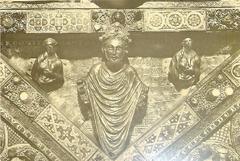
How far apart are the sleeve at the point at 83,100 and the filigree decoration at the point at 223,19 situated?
146 cm

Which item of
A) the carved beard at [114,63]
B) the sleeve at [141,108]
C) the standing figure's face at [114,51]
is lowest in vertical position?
the sleeve at [141,108]

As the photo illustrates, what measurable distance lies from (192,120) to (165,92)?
0.42m

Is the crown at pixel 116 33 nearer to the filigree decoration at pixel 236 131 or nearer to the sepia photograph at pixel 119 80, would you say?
the sepia photograph at pixel 119 80

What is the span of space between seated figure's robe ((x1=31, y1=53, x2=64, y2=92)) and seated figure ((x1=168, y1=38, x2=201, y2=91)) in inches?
47.1

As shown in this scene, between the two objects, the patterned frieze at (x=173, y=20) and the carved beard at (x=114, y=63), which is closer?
the carved beard at (x=114, y=63)

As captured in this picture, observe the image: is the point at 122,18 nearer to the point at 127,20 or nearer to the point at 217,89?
the point at 127,20

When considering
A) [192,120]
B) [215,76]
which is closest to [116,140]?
[192,120]

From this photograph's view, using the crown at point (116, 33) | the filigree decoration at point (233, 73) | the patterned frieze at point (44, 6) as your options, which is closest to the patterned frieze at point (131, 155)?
the crown at point (116, 33)

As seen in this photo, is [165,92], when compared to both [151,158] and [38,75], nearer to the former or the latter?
[151,158]

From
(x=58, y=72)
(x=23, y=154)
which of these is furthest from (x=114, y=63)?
(x=23, y=154)

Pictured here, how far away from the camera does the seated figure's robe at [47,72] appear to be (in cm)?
640

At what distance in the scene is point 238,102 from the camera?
21.1ft

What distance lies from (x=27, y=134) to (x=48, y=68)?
2.36ft

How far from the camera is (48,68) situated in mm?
6387
